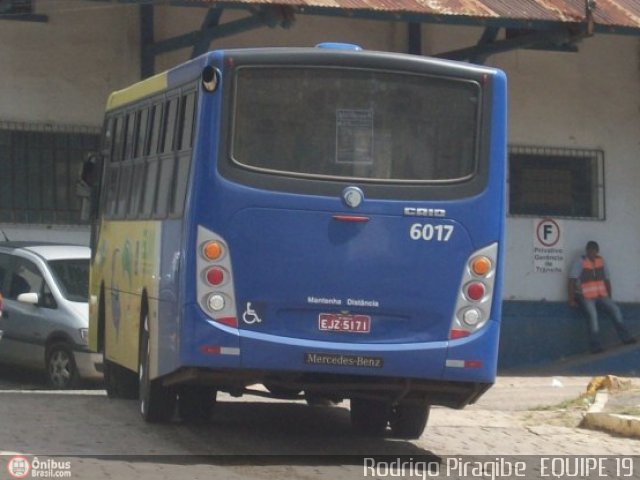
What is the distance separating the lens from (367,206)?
9984 millimetres

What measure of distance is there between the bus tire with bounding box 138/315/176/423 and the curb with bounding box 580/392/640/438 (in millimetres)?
4037

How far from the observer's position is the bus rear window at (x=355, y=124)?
1004 cm

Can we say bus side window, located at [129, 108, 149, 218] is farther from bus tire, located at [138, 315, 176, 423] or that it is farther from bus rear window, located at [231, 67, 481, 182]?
bus rear window, located at [231, 67, 481, 182]

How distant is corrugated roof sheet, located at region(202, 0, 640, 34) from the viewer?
17066 mm

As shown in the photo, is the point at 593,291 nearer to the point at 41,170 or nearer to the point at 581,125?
the point at 581,125

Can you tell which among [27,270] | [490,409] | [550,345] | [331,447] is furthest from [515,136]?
[331,447]

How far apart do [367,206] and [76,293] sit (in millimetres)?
6859

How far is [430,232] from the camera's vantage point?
33.0 ft

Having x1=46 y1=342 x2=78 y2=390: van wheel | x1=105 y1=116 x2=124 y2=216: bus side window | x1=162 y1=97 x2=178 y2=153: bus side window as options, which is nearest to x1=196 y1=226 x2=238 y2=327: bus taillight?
x1=162 y1=97 x2=178 y2=153: bus side window

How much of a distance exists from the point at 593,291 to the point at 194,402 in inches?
396

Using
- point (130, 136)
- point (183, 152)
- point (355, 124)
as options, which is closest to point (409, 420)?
point (355, 124)

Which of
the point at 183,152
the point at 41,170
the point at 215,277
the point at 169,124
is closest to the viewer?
the point at 215,277

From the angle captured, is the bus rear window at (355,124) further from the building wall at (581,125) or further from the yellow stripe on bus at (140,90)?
the building wall at (581,125)

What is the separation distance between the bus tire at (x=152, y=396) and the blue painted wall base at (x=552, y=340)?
917 cm
